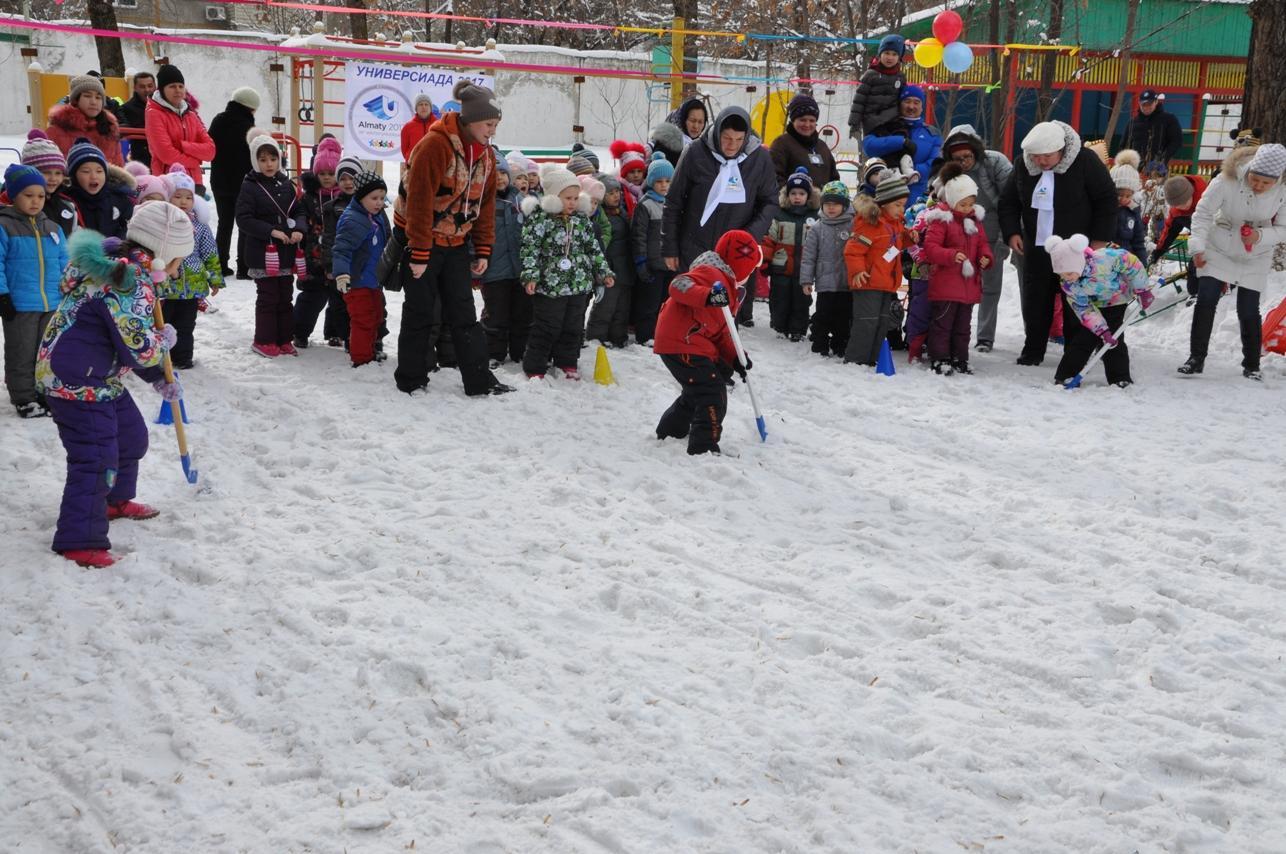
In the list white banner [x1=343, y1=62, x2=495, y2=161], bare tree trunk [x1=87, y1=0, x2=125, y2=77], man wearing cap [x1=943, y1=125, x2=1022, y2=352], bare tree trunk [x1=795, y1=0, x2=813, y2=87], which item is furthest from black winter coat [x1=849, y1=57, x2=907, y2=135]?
bare tree trunk [x1=795, y1=0, x2=813, y2=87]

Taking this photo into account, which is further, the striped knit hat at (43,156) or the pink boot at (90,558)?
the striped knit hat at (43,156)

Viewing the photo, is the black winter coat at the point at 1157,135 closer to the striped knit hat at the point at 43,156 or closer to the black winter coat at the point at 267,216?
the black winter coat at the point at 267,216

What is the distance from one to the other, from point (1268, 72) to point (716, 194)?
19.0 feet

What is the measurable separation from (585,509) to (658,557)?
0.68 m

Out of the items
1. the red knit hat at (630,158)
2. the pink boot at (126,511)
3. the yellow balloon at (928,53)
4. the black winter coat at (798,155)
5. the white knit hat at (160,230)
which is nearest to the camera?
the white knit hat at (160,230)

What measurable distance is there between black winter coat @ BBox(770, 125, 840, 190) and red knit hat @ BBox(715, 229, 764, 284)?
316cm

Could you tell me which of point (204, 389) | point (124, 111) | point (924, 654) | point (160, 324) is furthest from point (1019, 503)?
point (124, 111)

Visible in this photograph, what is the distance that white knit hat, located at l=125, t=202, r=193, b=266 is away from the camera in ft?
16.2

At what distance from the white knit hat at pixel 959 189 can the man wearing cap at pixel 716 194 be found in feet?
4.28

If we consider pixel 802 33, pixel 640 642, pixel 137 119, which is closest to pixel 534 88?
pixel 802 33

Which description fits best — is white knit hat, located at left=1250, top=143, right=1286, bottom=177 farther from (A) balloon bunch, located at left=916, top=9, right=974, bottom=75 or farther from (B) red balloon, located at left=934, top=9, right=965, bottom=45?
(B) red balloon, located at left=934, top=9, right=965, bottom=45

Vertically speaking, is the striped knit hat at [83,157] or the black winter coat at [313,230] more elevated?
the striped knit hat at [83,157]

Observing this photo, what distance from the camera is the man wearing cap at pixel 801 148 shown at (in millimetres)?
9742

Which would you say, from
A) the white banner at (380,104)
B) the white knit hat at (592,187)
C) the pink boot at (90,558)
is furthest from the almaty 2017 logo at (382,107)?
the pink boot at (90,558)
